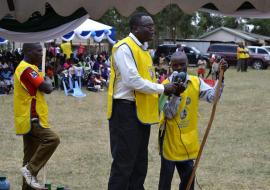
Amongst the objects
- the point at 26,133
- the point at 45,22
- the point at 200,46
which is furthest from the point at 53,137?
the point at 200,46

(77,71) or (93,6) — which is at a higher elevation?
(93,6)

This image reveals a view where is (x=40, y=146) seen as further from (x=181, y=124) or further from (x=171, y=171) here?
(x=181, y=124)

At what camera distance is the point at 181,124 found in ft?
15.3

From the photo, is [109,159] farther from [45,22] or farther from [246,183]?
[45,22]

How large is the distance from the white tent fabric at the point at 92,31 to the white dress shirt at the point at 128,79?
14.1m

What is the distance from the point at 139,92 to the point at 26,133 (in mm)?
1685

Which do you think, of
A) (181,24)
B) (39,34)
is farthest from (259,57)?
(39,34)

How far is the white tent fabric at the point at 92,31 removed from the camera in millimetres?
18719

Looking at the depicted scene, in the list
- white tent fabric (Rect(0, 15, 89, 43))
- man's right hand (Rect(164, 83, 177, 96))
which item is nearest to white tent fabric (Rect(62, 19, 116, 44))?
white tent fabric (Rect(0, 15, 89, 43))

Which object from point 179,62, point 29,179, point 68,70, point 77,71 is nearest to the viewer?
point 179,62

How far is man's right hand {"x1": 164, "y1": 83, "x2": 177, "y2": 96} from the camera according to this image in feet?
13.8

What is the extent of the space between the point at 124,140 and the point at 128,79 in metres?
0.57

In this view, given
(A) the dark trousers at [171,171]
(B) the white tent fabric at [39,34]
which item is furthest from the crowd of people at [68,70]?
(A) the dark trousers at [171,171]

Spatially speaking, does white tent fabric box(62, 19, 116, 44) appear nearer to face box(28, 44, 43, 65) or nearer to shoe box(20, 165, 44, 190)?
face box(28, 44, 43, 65)
